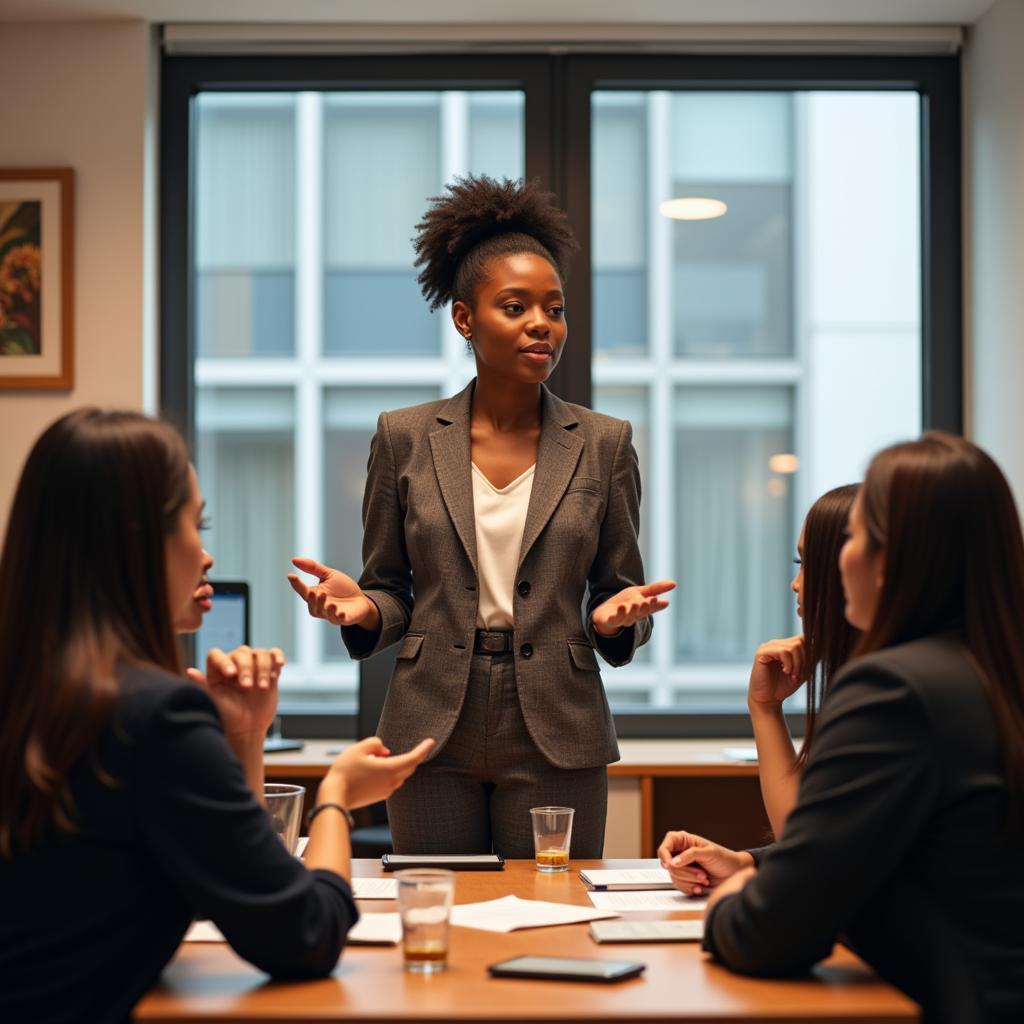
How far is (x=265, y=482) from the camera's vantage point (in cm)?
407

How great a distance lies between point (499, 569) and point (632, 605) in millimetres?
→ 300

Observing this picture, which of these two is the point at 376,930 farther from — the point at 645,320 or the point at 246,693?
the point at 645,320

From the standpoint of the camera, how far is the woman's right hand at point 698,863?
1.62 meters

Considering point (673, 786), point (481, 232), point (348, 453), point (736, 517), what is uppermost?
point (481, 232)

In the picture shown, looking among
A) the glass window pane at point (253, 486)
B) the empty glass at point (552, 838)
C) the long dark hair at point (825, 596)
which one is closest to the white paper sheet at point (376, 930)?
the empty glass at point (552, 838)

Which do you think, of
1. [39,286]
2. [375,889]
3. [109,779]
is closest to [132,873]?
[109,779]

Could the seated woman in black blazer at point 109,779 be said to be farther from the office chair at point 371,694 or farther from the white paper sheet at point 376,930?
the office chair at point 371,694

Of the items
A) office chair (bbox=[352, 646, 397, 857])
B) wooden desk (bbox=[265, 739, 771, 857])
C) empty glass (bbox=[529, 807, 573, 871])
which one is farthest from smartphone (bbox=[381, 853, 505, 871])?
office chair (bbox=[352, 646, 397, 857])

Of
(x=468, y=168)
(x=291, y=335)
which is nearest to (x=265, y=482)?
(x=291, y=335)

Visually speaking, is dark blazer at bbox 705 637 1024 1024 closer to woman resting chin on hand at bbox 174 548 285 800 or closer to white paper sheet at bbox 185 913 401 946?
white paper sheet at bbox 185 913 401 946

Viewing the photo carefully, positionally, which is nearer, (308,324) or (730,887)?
(730,887)

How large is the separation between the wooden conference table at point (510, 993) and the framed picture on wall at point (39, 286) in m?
2.63

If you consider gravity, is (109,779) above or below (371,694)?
above

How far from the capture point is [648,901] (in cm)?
162
